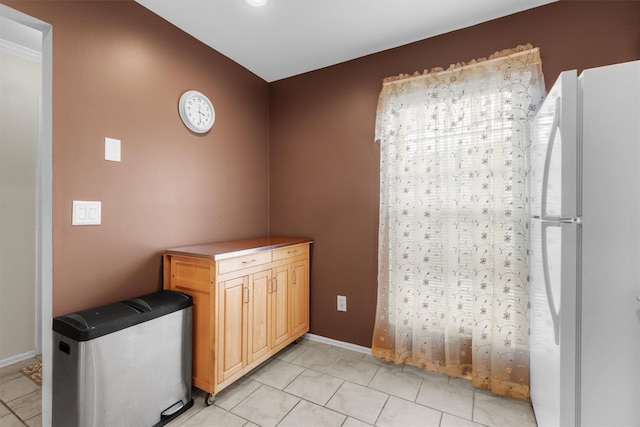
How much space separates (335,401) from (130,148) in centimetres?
204

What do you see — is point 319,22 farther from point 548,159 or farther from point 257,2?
point 548,159

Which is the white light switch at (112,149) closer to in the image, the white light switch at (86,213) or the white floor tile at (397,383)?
the white light switch at (86,213)

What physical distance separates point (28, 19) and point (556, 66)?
9.63 feet

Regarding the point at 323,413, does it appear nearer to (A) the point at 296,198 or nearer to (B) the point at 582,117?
(A) the point at 296,198

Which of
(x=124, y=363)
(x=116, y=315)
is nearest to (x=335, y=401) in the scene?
(x=124, y=363)

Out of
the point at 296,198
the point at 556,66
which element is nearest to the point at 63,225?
the point at 296,198

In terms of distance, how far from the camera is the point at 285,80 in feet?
9.29

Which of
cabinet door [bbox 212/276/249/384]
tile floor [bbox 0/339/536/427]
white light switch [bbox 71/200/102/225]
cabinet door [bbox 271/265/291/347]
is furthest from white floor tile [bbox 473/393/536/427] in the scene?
white light switch [bbox 71/200/102/225]

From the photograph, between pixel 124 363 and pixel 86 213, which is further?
pixel 86 213

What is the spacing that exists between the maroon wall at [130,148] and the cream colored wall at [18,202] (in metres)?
1.19

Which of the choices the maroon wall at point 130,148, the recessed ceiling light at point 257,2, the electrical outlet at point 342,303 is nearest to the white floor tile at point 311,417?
the electrical outlet at point 342,303

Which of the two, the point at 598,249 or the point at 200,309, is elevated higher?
the point at 598,249

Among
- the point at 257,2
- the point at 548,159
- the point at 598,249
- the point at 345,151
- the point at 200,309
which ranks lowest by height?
the point at 200,309

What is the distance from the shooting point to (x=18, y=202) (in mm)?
2213
